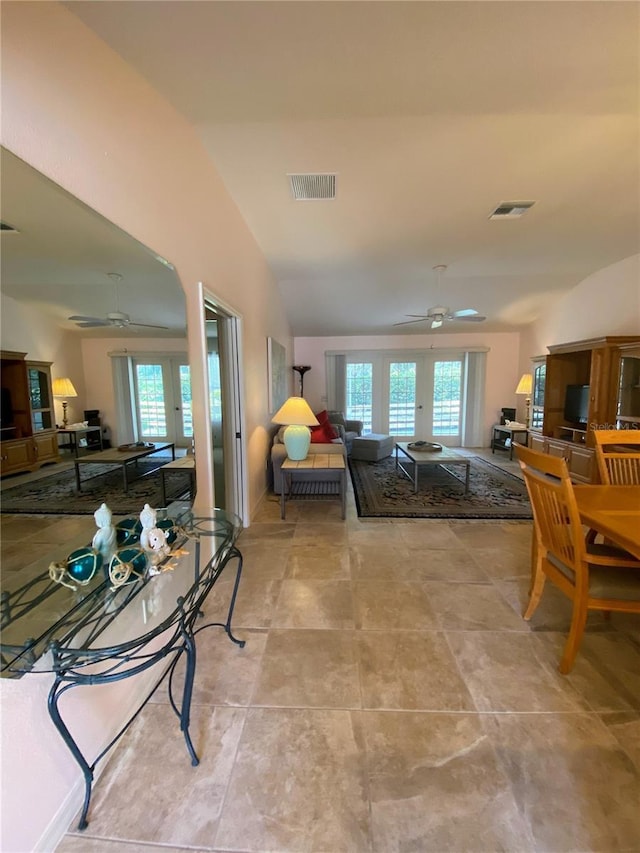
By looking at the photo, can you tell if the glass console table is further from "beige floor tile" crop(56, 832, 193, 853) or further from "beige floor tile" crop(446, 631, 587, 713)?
"beige floor tile" crop(446, 631, 587, 713)

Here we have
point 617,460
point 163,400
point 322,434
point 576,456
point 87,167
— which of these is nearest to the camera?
point 87,167

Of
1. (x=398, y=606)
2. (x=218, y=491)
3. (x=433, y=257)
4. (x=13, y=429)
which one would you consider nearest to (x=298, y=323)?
(x=433, y=257)

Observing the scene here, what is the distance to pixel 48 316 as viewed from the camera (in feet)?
3.44

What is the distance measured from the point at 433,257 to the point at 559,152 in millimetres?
1818

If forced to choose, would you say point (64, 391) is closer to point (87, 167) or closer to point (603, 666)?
point (87, 167)

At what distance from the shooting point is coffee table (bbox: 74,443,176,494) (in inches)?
48.8

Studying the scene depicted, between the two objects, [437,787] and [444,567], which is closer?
[437,787]

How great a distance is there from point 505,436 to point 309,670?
6117 millimetres

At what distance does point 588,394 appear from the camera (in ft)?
14.0

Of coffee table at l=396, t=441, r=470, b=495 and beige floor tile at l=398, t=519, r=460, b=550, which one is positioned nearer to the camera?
beige floor tile at l=398, t=519, r=460, b=550

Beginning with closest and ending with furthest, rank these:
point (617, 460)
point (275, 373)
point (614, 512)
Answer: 1. point (614, 512)
2. point (617, 460)
3. point (275, 373)

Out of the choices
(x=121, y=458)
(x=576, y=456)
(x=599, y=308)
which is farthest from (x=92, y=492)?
(x=599, y=308)

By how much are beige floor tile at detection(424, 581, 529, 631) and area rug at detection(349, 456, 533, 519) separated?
1.16 meters

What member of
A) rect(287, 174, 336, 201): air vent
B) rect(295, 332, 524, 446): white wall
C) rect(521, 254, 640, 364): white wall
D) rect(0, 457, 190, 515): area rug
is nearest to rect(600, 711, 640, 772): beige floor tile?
rect(0, 457, 190, 515): area rug
